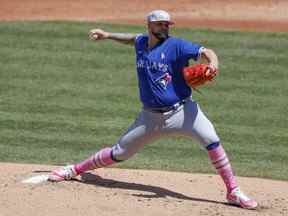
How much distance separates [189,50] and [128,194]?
1439 mm

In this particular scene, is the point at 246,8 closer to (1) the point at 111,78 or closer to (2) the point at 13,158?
(1) the point at 111,78

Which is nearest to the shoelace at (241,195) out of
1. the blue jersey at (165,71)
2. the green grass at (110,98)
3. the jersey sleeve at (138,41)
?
the blue jersey at (165,71)

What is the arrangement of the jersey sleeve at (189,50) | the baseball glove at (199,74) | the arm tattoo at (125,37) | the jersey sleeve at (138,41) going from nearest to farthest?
the baseball glove at (199,74) < the jersey sleeve at (189,50) < the jersey sleeve at (138,41) < the arm tattoo at (125,37)

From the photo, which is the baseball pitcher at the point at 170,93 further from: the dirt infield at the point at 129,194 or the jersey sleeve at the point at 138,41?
the dirt infield at the point at 129,194

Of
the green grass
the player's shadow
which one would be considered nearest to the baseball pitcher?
the player's shadow

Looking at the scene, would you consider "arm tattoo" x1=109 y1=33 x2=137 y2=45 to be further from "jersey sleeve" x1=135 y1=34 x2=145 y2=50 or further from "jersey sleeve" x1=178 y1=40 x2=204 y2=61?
"jersey sleeve" x1=178 y1=40 x2=204 y2=61

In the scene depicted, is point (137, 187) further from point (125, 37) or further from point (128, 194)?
point (125, 37)

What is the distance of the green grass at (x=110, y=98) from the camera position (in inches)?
378

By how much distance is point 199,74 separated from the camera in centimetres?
711

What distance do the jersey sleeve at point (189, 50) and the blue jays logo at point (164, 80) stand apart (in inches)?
7.8

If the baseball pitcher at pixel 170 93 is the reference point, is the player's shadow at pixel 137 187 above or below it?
below

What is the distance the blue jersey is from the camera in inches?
287

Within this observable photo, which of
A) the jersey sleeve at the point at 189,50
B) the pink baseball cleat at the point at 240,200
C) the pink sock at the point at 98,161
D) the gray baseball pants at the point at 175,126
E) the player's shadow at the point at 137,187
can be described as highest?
the jersey sleeve at the point at 189,50

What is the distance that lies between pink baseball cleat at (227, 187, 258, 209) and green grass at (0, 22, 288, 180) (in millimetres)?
1380
